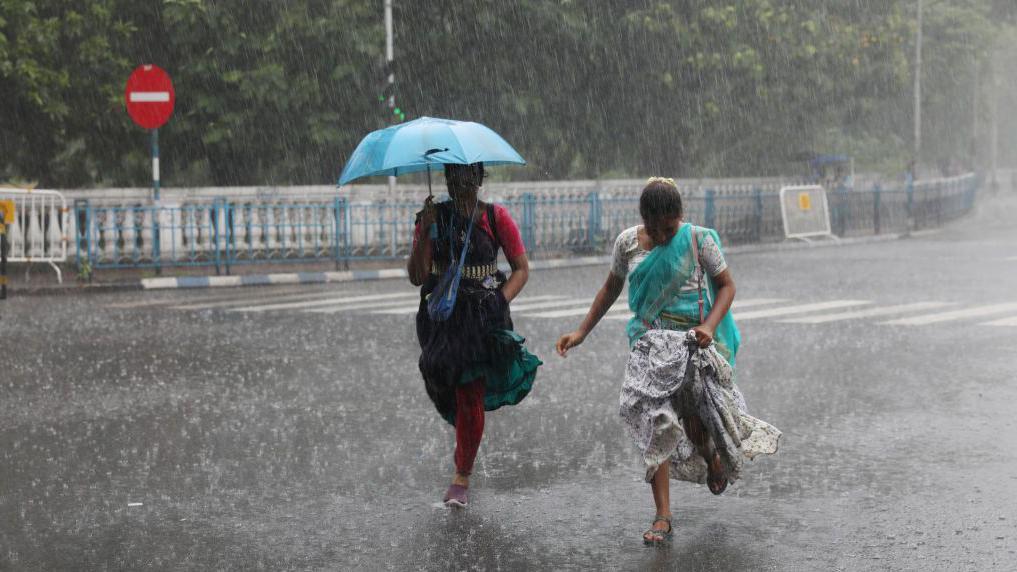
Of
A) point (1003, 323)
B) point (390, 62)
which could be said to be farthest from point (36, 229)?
point (1003, 323)

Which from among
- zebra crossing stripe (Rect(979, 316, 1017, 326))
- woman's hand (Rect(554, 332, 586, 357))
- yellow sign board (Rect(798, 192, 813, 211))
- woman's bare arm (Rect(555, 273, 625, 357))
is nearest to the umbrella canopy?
woman's bare arm (Rect(555, 273, 625, 357))

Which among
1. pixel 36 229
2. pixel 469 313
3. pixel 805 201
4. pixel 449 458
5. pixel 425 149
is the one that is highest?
pixel 425 149

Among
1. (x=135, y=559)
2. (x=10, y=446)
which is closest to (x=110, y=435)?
(x=10, y=446)

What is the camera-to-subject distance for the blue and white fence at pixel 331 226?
2009 centimetres

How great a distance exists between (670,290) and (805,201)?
25223 millimetres

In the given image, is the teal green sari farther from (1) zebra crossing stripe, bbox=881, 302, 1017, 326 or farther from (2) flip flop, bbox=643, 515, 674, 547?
(1) zebra crossing stripe, bbox=881, 302, 1017, 326

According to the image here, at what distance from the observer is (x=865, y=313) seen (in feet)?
46.6

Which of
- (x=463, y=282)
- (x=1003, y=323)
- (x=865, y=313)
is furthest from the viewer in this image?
(x=865, y=313)

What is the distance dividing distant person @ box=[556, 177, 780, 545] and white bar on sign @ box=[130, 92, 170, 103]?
657 inches

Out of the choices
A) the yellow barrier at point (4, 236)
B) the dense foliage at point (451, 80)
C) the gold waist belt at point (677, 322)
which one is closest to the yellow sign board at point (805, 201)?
the dense foliage at point (451, 80)

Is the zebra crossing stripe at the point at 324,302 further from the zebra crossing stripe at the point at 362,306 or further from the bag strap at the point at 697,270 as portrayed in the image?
the bag strap at the point at 697,270

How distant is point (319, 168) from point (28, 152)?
255 inches

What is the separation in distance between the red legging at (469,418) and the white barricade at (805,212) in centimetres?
2356

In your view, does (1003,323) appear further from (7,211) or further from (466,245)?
(7,211)
